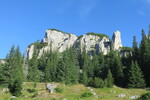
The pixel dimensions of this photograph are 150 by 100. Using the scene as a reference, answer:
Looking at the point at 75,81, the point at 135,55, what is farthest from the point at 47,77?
the point at 135,55

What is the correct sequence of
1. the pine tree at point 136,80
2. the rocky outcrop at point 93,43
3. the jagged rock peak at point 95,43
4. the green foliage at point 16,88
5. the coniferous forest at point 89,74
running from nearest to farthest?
the green foliage at point 16,88
the coniferous forest at point 89,74
the pine tree at point 136,80
the jagged rock peak at point 95,43
the rocky outcrop at point 93,43

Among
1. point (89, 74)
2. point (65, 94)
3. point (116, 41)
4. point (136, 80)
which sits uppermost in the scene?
point (116, 41)

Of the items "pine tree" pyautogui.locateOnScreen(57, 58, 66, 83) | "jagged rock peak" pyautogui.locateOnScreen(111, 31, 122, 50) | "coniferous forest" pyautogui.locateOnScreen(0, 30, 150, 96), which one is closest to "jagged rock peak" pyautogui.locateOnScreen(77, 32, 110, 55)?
"jagged rock peak" pyautogui.locateOnScreen(111, 31, 122, 50)

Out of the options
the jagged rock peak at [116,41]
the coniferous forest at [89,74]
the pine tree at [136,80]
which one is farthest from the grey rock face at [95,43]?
the pine tree at [136,80]

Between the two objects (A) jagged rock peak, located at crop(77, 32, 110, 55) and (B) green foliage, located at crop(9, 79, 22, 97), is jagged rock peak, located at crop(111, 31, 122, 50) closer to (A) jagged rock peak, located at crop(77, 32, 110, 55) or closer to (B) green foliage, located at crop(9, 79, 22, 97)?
(A) jagged rock peak, located at crop(77, 32, 110, 55)

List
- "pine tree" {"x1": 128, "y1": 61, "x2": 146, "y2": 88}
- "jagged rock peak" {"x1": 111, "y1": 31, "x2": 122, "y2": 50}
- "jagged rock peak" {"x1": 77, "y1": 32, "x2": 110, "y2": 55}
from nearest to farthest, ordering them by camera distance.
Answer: "pine tree" {"x1": 128, "y1": 61, "x2": 146, "y2": 88} < "jagged rock peak" {"x1": 77, "y1": 32, "x2": 110, "y2": 55} < "jagged rock peak" {"x1": 111, "y1": 31, "x2": 122, "y2": 50}

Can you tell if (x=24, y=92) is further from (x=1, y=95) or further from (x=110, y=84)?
(x=110, y=84)

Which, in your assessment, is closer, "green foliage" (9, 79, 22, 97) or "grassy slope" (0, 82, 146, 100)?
"grassy slope" (0, 82, 146, 100)

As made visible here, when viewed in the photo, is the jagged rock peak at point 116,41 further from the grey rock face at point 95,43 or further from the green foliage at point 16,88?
the green foliage at point 16,88

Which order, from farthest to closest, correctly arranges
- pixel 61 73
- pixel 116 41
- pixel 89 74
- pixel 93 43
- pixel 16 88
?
1. pixel 93 43
2. pixel 116 41
3. pixel 89 74
4. pixel 61 73
5. pixel 16 88

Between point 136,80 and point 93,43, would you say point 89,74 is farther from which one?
point 93,43

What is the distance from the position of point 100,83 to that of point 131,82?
11.1 m

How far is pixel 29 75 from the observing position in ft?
265

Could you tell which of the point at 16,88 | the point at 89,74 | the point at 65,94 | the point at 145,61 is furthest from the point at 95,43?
the point at 16,88
